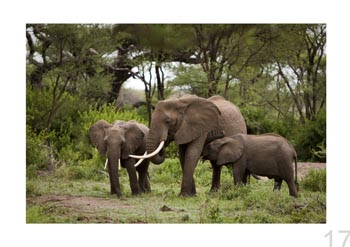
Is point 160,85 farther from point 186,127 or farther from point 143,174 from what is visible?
point 186,127

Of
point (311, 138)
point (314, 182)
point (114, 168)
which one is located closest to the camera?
point (114, 168)

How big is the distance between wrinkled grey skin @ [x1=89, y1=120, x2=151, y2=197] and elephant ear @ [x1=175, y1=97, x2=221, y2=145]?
876 mm

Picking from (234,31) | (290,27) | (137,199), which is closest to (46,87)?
(234,31)

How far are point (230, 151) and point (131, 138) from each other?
5.14 feet

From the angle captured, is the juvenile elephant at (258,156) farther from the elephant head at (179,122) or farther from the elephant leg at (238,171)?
the elephant head at (179,122)

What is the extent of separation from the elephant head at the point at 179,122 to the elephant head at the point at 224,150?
24cm

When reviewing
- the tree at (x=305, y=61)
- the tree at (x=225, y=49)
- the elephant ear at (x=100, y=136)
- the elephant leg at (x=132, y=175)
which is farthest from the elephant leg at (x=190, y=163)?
the tree at (x=305, y=61)

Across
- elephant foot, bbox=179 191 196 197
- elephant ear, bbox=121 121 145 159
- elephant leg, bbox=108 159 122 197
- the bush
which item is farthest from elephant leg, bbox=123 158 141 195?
the bush

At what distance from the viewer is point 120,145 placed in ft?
40.8

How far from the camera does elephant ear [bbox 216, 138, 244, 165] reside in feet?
39.9

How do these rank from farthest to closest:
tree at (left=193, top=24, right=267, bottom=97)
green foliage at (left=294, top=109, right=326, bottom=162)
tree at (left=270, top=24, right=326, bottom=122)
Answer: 1. tree at (left=270, top=24, right=326, bottom=122)
2. tree at (left=193, top=24, right=267, bottom=97)
3. green foliage at (left=294, top=109, right=326, bottom=162)

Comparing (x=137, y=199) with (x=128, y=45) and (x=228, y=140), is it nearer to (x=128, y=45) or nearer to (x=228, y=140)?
(x=228, y=140)

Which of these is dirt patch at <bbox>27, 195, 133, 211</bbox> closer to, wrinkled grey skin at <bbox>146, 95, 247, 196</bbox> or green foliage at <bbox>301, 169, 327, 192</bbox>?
wrinkled grey skin at <bbox>146, 95, 247, 196</bbox>

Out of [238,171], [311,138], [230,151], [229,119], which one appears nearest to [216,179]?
[238,171]
